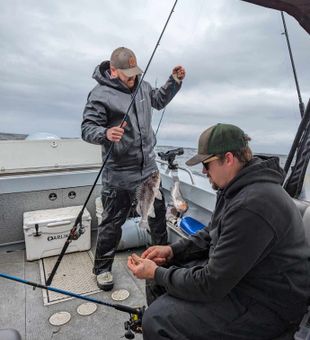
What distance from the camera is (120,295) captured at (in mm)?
2324

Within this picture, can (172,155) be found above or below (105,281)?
above

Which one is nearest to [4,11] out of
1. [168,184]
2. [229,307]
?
[168,184]

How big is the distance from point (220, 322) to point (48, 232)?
219 centimetres

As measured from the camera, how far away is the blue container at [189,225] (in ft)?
8.78

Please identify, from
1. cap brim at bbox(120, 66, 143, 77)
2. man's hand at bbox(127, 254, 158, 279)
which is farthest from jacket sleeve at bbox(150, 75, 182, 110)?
man's hand at bbox(127, 254, 158, 279)

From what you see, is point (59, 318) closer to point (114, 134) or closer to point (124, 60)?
point (114, 134)

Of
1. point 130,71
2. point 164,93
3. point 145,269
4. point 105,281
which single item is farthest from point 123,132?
point 105,281

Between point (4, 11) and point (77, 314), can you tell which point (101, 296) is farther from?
point (4, 11)

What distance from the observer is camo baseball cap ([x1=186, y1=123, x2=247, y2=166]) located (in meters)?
1.23

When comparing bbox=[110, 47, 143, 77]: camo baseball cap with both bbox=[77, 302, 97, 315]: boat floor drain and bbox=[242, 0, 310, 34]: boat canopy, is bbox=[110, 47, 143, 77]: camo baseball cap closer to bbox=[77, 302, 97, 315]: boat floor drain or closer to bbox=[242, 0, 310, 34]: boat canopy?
bbox=[242, 0, 310, 34]: boat canopy

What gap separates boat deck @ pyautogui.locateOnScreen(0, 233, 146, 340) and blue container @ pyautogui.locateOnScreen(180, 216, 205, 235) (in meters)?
0.66

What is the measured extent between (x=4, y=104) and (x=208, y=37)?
18.2ft

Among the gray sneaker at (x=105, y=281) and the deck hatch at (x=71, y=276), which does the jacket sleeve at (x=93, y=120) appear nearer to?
the gray sneaker at (x=105, y=281)

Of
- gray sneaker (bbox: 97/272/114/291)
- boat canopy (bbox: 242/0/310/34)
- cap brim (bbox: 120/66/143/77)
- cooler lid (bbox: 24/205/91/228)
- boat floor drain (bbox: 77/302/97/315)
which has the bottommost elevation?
boat floor drain (bbox: 77/302/97/315)
